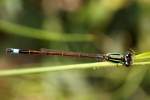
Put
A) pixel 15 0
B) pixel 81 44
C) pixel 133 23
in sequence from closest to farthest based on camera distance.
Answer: pixel 81 44 → pixel 15 0 → pixel 133 23

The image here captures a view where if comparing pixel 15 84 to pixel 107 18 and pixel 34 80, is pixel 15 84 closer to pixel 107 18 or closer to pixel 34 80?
pixel 34 80

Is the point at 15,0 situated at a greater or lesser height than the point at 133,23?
greater

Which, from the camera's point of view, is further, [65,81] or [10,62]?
[10,62]

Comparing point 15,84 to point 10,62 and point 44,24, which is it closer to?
point 10,62

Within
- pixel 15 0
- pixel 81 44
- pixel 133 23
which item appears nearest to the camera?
pixel 81 44

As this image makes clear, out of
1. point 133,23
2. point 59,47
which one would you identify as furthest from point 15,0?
point 133,23

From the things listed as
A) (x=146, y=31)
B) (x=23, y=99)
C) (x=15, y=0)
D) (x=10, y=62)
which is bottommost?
(x=23, y=99)
